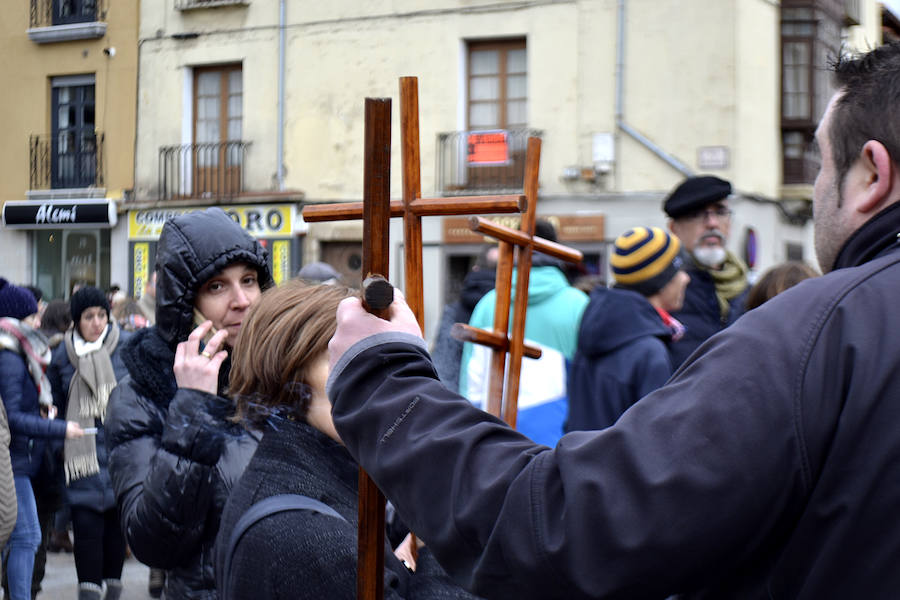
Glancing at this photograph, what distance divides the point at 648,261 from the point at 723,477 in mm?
2885

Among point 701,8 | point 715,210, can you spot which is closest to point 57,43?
point 701,8

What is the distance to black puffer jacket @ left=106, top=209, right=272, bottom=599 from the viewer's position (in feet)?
7.65

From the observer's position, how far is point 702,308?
427 centimetres

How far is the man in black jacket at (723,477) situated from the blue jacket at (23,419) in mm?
4238

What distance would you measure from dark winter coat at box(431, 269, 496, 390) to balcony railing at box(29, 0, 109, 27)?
10.8 m

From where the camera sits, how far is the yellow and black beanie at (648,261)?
389 cm

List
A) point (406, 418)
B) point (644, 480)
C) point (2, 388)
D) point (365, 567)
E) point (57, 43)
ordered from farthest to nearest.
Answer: point (57, 43) < point (2, 388) < point (365, 567) < point (406, 418) < point (644, 480)

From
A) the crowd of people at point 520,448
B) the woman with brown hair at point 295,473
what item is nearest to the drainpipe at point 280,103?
the crowd of people at point 520,448

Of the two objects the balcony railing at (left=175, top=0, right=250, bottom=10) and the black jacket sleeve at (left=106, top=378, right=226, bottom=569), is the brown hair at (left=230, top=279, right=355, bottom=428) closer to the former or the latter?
the black jacket sleeve at (left=106, top=378, right=226, bottom=569)

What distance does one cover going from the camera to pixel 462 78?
15281mm

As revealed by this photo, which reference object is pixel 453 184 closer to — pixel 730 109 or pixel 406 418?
pixel 730 109

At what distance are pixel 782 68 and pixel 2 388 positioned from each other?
13.2 m

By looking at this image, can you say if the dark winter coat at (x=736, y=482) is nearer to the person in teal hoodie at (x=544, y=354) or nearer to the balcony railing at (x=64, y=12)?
the person in teal hoodie at (x=544, y=354)

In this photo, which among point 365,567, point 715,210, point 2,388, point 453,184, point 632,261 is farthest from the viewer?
point 453,184
